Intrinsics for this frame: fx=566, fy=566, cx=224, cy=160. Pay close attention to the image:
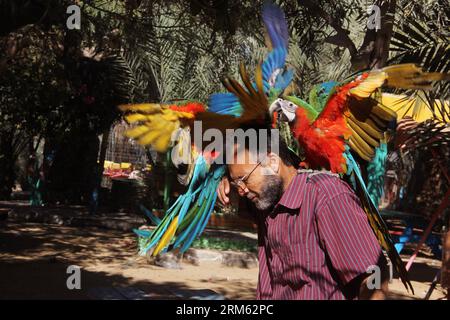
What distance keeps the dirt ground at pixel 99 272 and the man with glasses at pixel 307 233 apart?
2920mm

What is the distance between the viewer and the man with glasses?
2.03m

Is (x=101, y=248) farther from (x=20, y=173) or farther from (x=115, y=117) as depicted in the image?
(x=20, y=173)

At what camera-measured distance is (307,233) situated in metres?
2.15

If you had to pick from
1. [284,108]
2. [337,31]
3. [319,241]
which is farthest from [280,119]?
[337,31]

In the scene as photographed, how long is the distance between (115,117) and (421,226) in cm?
789

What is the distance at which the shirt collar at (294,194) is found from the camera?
2195mm

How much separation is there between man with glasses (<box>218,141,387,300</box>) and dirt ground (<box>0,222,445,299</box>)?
2.92m

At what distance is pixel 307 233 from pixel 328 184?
20 cm

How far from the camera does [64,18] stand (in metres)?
5.84

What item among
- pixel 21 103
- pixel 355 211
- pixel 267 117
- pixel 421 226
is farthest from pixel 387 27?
pixel 21 103

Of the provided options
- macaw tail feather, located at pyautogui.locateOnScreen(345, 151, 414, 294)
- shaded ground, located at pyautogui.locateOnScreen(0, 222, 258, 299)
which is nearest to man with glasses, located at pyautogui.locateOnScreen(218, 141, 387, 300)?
macaw tail feather, located at pyautogui.locateOnScreen(345, 151, 414, 294)

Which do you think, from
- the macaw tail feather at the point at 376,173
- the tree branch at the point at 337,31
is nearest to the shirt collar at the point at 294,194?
the macaw tail feather at the point at 376,173

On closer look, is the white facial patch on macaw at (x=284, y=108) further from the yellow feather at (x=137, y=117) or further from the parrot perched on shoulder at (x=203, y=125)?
the yellow feather at (x=137, y=117)

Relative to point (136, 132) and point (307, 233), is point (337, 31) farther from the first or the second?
point (307, 233)
